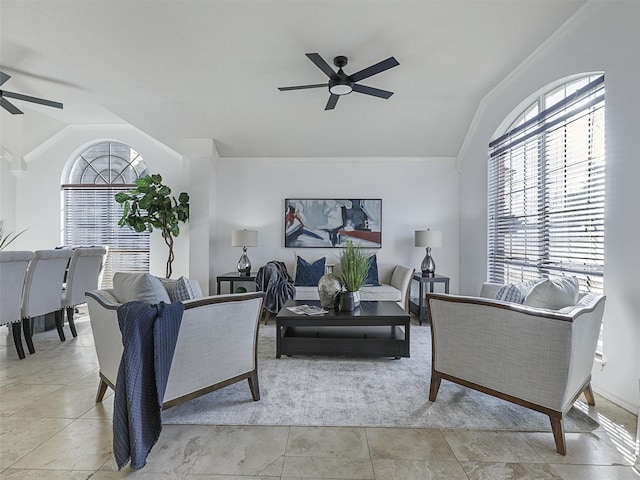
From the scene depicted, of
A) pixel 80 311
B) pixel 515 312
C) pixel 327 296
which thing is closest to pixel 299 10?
pixel 327 296

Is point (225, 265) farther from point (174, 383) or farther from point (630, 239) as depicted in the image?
point (630, 239)

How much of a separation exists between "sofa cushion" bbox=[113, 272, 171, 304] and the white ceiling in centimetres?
231

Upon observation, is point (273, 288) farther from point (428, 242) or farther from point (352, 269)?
point (428, 242)

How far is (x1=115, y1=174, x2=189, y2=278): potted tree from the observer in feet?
15.4

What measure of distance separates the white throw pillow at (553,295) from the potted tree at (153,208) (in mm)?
4406

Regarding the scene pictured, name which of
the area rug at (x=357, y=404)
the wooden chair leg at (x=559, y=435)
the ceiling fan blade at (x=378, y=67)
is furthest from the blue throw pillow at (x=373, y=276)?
the wooden chair leg at (x=559, y=435)

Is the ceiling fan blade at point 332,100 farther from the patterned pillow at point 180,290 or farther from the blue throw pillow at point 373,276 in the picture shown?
the patterned pillow at point 180,290

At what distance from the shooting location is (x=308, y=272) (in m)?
4.66

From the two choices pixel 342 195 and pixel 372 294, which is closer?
pixel 372 294

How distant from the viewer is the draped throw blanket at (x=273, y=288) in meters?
4.23

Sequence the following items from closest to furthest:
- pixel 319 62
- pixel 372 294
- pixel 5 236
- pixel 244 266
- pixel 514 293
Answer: pixel 514 293
pixel 319 62
pixel 372 294
pixel 244 266
pixel 5 236

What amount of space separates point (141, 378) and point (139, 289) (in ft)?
1.68

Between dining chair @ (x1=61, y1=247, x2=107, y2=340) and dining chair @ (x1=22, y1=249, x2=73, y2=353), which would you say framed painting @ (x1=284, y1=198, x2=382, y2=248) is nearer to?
dining chair @ (x1=61, y1=247, x2=107, y2=340)

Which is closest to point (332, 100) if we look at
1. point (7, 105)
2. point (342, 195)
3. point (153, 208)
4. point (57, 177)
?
point (342, 195)
